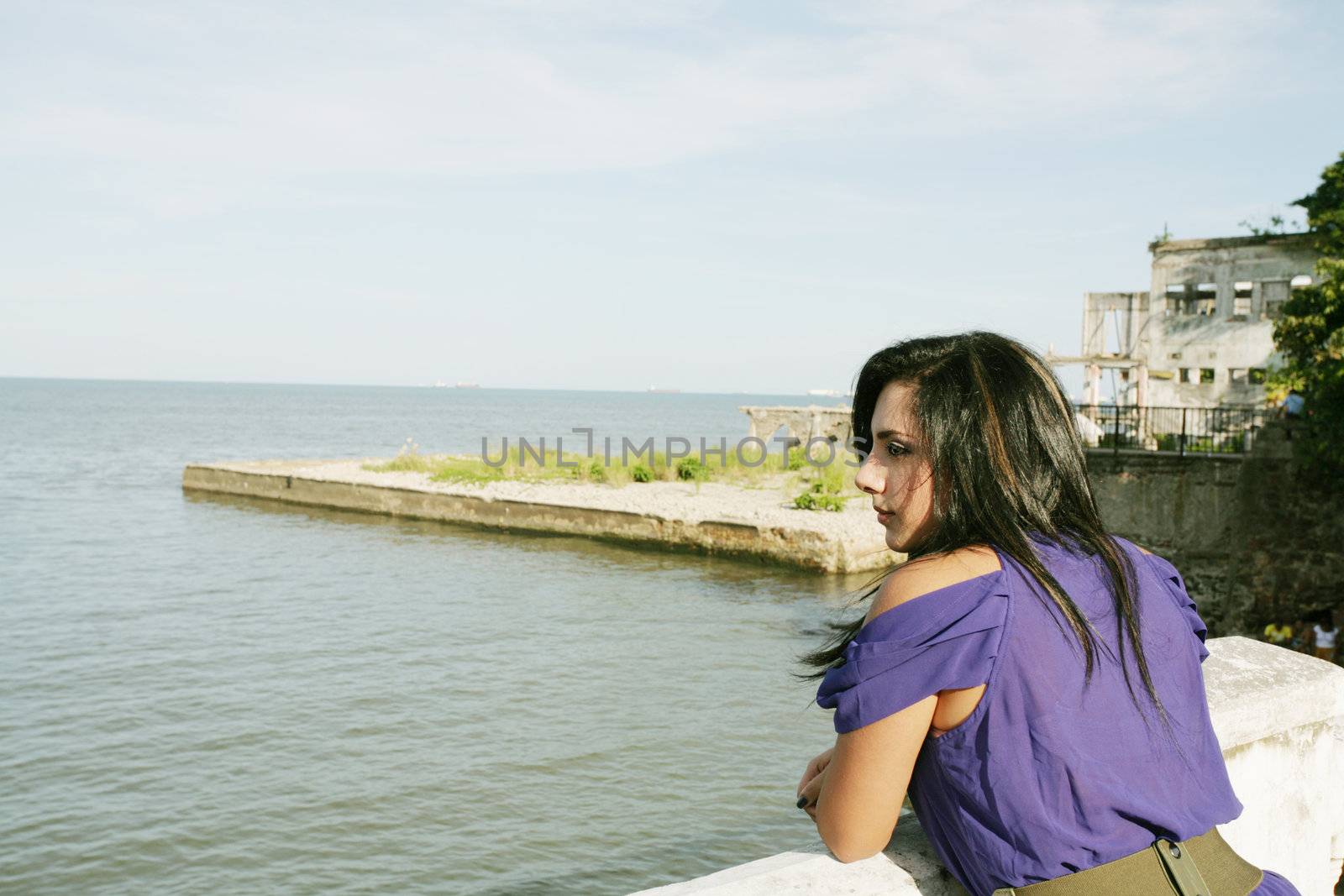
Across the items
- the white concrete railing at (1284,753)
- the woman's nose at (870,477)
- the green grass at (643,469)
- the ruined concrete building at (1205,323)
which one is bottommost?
the green grass at (643,469)

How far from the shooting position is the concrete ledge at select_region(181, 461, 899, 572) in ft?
71.5

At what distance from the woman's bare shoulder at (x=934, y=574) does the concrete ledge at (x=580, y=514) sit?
19.4 meters

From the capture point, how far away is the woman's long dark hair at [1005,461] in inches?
70.4

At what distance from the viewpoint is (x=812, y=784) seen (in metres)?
2.09

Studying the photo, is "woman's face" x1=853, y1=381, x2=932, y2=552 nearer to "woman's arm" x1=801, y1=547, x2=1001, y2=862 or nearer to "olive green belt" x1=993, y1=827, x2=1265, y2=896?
"woman's arm" x1=801, y1=547, x2=1001, y2=862

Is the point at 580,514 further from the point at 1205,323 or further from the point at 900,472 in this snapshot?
the point at 900,472

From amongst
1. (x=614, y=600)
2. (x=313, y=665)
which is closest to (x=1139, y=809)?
(x=313, y=665)

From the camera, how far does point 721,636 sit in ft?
51.7

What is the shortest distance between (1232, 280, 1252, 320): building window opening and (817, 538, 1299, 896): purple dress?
2826 cm

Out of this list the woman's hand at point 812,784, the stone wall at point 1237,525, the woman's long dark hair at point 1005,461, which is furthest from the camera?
the stone wall at point 1237,525

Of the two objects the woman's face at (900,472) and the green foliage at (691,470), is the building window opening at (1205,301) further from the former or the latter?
the woman's face at (900,472)

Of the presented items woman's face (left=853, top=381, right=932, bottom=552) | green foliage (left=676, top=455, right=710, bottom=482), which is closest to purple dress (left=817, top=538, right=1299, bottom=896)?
woman's face (left=853, top=381, right=932, bottom=552)

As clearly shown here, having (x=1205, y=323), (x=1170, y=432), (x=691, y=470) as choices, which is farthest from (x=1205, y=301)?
(x=691, y=470)

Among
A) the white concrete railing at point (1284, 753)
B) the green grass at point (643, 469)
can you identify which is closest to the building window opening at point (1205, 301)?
the green grass at point (643, 469)
